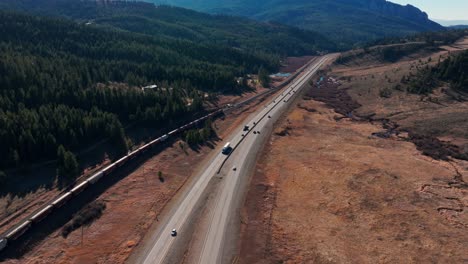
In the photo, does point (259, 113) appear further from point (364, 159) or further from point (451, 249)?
point (451, 249)

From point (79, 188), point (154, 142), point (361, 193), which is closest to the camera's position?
point (79, 188)

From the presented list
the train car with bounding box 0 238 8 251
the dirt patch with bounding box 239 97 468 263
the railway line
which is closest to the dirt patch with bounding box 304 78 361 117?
the dirt patch with bounding box 239 97 468 263

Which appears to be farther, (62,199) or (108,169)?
(108,169)

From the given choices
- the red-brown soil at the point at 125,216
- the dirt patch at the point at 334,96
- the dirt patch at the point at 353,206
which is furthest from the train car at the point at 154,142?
the dirt patch at the point at 334,96

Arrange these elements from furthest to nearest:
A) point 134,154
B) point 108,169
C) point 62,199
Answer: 1. point 134,154
2. point 108,169
3. point 62,199

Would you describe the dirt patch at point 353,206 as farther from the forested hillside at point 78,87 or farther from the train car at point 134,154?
the forested hillside at point 78,87

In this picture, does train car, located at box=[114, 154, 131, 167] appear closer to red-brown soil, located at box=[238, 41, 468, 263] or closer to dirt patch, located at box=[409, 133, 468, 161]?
red-brown soil, located at box=[238, 41, 468, 263]

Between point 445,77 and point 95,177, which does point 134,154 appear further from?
point 445,77

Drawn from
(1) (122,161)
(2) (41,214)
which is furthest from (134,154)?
(2) (41,214)
